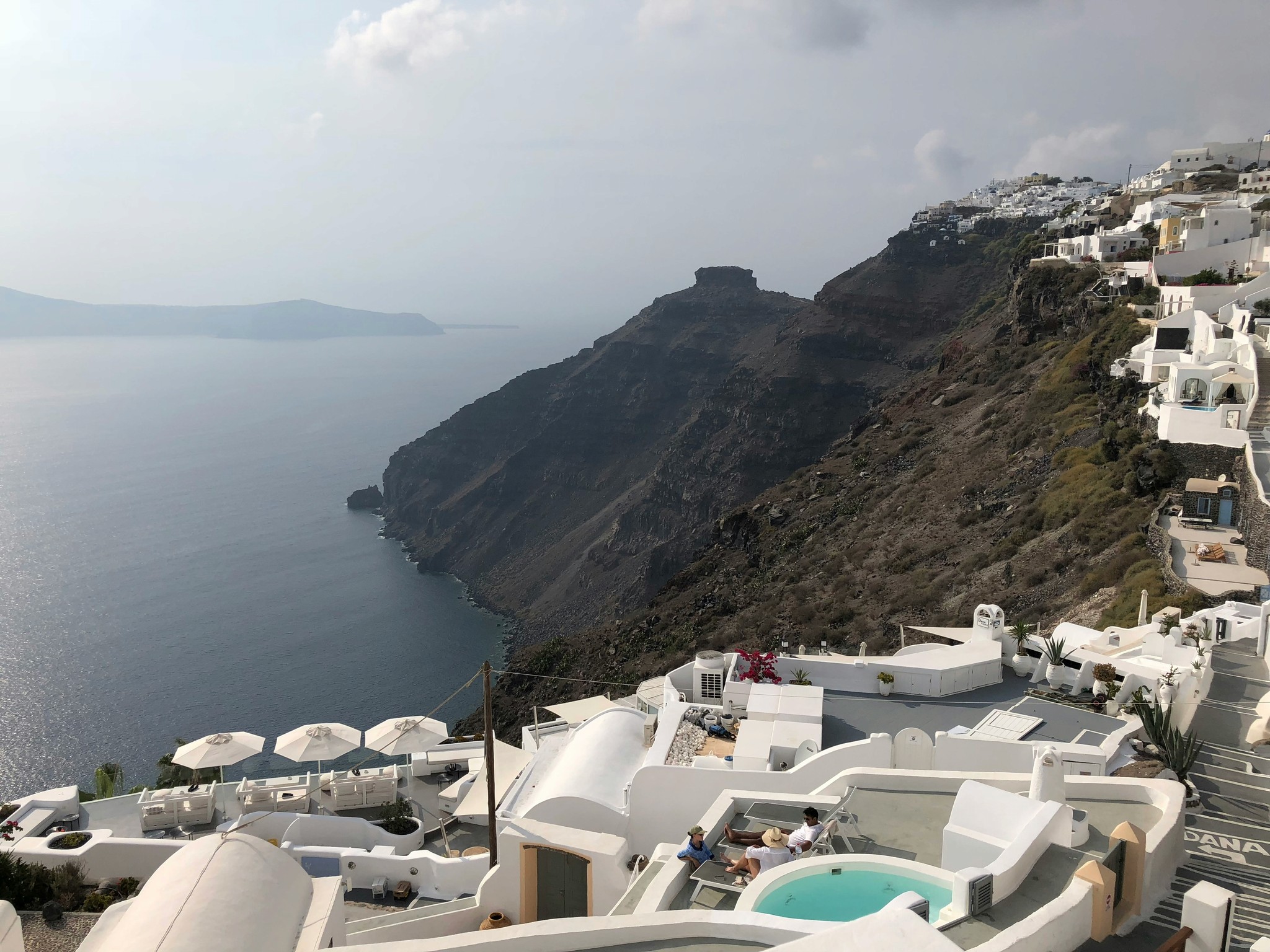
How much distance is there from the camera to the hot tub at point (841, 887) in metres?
6.45

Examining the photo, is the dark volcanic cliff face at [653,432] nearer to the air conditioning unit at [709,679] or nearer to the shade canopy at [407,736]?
the shade canopy at [407,736]

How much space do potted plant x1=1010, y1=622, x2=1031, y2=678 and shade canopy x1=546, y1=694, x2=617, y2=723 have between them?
829cm

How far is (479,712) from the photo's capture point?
180 feet

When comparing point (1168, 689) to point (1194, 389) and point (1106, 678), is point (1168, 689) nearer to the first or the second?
point (1106, 678)

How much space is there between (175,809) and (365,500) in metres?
118

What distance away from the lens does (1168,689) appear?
12.6 m

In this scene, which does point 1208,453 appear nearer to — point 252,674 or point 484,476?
point 252,674

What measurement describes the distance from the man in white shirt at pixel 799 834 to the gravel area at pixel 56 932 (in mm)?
7067

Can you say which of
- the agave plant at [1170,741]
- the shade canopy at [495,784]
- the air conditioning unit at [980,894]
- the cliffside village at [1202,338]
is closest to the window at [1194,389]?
the cliffside village at [1202,338]

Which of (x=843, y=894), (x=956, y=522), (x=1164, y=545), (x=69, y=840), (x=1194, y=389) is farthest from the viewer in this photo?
(x=956, y=522)

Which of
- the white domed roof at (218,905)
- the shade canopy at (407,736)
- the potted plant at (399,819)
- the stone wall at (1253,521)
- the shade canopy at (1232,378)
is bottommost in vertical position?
the potted plant at (399,819)

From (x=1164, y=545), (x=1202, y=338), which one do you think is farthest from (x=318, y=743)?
(x=1202, y=338)

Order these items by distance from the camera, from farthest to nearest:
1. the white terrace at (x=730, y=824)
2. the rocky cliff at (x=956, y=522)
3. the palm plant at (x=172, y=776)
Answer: the rocky cliff at (x=956, y=522) → the palm plant at (x=172, y=776) → the white terrace at (x=730, y=824)

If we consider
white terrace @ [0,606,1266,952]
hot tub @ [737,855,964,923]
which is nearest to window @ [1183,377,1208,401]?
white terrace @ [0,606,1266,952]
